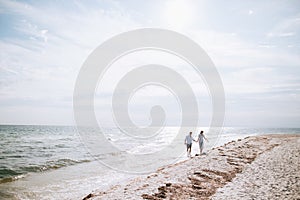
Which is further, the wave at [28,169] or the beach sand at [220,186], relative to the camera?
the wave at [28,169]

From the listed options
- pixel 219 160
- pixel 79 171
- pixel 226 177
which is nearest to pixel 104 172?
pixel 79 171

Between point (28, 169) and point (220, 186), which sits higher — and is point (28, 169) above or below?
below

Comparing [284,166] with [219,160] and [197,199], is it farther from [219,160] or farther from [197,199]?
[197,199]

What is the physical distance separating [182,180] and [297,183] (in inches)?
195

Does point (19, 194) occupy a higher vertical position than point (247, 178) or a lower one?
lower

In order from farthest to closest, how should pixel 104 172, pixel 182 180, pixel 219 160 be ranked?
pixel 104 172 → pixel 219 160 → pixel 182 180

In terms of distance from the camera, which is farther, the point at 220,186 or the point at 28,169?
the point at 28,169

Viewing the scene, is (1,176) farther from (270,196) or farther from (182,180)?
(270,196)

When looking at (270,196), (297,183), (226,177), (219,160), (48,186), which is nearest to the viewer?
(270,196)

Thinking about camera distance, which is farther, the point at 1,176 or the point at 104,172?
the point at 104,172

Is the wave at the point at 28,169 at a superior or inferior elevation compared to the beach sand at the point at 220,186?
inferior

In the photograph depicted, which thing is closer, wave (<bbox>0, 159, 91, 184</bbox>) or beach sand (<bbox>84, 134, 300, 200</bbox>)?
beach sand (<bbox>84, 134, 300, 200</bbox>)

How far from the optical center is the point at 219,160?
16.1 meters

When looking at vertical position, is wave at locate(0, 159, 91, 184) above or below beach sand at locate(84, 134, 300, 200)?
below
